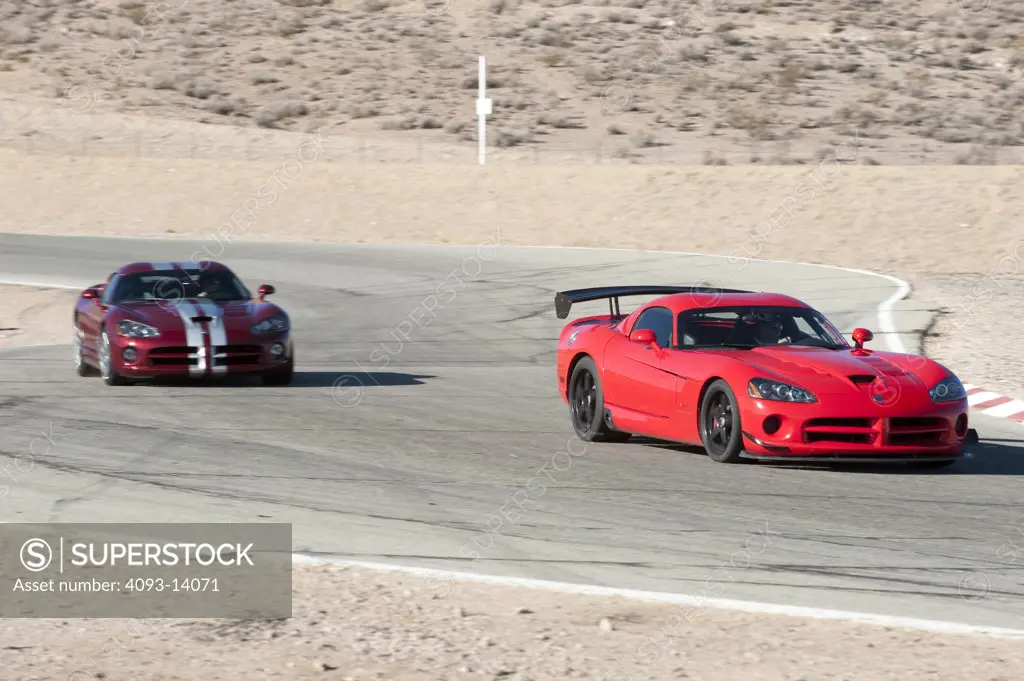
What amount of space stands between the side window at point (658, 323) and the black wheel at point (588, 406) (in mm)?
549

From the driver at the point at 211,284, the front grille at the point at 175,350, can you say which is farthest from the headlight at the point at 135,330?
the driver at the point at 211,284

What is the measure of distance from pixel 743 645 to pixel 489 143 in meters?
52.2

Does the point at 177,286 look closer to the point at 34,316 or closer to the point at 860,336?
the point at 860,336

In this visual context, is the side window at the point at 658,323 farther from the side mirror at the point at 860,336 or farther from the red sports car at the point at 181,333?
the red sports car at the point at 181,333

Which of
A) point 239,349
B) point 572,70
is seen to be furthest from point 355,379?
point 572,70

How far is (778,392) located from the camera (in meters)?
11.5

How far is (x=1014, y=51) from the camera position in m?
73.0

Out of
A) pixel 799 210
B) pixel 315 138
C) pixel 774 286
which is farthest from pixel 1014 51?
pixel 774 286

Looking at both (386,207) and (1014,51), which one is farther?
(1014,51)

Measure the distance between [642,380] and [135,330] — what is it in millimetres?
6333

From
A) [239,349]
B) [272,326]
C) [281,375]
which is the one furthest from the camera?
[281,375]

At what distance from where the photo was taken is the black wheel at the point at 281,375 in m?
17.0

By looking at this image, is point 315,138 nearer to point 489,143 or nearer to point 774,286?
point 489,143

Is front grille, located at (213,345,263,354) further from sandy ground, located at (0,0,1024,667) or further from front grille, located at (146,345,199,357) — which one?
sandy ground, located at (0,0,1024,667)
